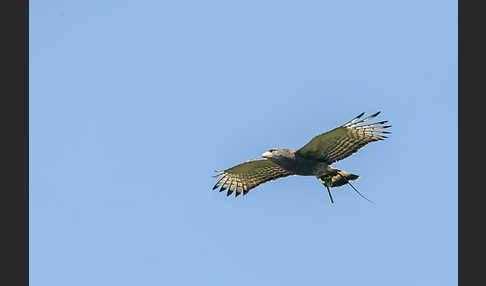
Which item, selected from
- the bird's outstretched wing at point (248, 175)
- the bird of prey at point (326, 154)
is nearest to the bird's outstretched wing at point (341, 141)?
the bird of prey at point (326, 154)

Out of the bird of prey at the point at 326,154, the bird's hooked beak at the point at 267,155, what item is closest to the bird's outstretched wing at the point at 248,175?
the bird of prey at the point at 326,154

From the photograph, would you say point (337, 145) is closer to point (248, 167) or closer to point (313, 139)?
point (313, 139)

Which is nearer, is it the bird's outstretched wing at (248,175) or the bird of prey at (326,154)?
the bird of prey at (326,154)

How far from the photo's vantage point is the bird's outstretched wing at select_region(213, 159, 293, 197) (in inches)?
725

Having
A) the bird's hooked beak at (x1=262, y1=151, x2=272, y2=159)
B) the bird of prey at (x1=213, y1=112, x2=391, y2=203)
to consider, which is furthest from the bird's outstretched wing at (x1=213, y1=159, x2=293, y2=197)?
the bird's hooked beak at (x1=262, y1=151, x2=272, y2=159)

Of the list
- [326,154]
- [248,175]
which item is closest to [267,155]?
[326,154]

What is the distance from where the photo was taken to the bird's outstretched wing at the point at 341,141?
16.7 meters

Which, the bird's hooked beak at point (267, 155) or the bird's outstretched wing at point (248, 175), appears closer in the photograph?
the bird's hooked beak at point (267, 155)

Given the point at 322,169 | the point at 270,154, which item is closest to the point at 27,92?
the point at 270,154

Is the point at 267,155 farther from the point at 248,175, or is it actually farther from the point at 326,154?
the point at 248,175

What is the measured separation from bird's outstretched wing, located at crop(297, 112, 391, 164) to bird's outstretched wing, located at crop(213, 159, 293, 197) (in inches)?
57.5

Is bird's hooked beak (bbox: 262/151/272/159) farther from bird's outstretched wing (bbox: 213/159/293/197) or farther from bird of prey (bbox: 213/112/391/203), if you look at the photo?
bird's outstretched wing (bbox: 213/159/293/197)

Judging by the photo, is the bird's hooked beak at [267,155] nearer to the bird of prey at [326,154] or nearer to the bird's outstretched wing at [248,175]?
the bird of prey at [326,154]

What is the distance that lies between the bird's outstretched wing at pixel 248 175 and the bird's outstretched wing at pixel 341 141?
4.79 feet
